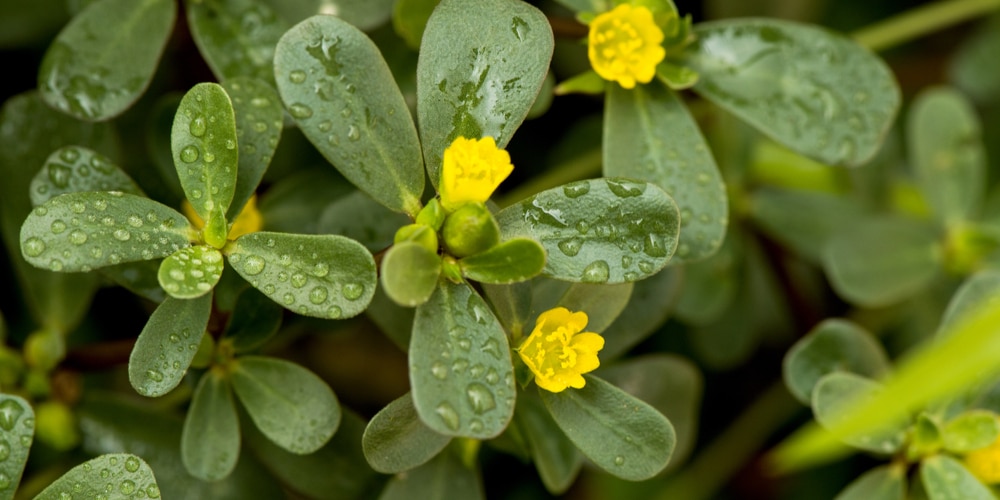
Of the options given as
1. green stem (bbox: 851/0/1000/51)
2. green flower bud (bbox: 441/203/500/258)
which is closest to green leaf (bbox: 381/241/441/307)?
green flower bud (bbox: 441/203/500/258)

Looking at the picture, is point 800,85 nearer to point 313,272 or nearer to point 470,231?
point 470,231

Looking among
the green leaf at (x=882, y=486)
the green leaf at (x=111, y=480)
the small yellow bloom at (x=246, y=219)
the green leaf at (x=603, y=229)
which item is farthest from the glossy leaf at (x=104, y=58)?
the green leaf at (x=882, y=486)

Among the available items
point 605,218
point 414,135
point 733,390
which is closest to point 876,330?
point 733,390

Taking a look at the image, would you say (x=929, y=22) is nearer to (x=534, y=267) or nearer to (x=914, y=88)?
(x=914, y=88)

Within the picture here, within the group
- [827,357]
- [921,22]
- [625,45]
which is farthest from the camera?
[921,22]

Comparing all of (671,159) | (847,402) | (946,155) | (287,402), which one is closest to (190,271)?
(287,402)

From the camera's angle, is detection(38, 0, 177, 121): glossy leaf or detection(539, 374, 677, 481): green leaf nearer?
detection(539, 374, 677, 481): green leaf

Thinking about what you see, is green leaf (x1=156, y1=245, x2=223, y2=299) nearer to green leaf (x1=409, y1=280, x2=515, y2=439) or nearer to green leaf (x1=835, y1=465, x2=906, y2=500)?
green leaf (x1=409, y1=280, x2=515, y2=439)
